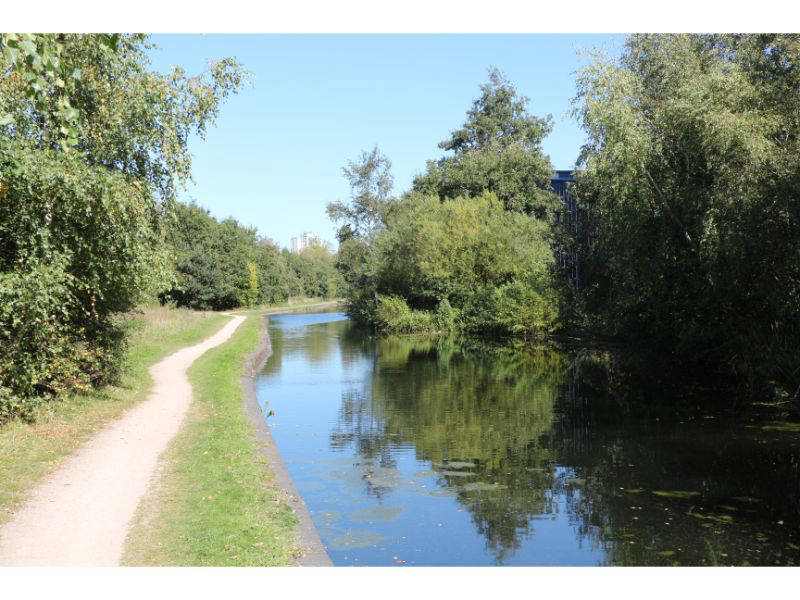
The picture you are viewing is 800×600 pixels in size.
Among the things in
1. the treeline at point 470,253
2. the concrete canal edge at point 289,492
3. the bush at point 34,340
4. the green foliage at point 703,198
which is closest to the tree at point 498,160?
the treeline at point 470,253

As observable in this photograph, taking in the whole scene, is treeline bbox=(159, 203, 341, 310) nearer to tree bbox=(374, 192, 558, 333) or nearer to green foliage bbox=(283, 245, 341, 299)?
green foliage bbox=(283, 245, 341, 299)

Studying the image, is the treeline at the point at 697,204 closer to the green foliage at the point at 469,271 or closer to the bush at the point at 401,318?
the green foliage at the point at 469,271

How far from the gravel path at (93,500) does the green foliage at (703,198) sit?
1202 cm

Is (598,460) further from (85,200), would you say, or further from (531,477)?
(85,200)

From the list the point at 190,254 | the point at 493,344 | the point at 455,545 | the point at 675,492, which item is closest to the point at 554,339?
the point at 493,344

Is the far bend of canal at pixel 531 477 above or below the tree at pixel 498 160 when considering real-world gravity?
below

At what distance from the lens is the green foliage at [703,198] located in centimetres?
1520

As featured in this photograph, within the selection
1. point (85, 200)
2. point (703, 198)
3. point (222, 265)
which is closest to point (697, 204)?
point (703, 198)

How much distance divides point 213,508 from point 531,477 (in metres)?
5.22

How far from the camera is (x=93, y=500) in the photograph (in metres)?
7.81

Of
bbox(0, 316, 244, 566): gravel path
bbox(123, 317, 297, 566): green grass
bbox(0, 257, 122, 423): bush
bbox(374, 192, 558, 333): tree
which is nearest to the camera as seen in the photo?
bbox(0, 316, 244, 566): gravel path

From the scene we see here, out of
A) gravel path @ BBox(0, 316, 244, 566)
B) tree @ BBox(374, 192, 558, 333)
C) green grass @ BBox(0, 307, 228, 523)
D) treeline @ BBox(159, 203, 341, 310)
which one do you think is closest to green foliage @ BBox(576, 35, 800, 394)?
gravel path @ BBox(0, 316, 244, 566)

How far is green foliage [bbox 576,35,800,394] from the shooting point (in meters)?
15.2

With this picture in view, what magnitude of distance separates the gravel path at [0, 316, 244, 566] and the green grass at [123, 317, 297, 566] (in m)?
0.21
